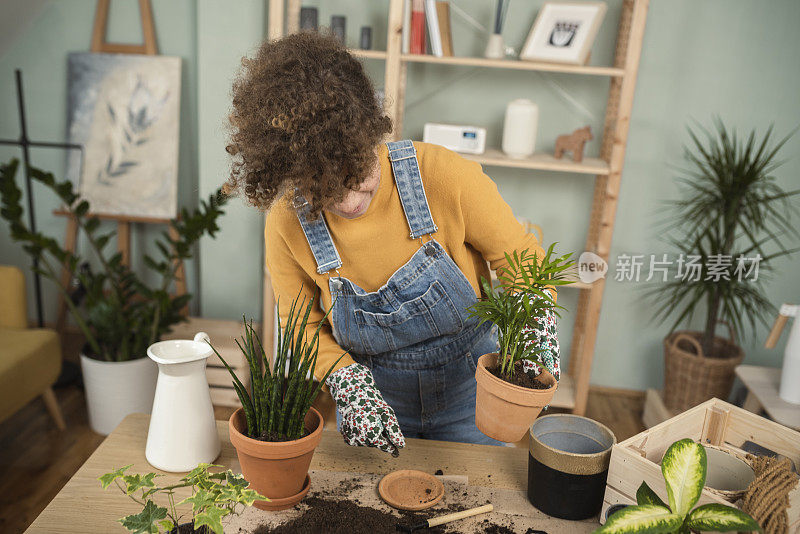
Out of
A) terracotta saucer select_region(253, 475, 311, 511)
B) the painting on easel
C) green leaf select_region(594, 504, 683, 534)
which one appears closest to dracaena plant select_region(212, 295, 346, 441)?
terracotta saucer select_region(253, 475, 311, 511)

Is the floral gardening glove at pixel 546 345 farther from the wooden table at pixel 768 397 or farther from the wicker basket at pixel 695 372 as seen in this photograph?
the wicker basket at pixel 695 372

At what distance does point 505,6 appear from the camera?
9.58 ft

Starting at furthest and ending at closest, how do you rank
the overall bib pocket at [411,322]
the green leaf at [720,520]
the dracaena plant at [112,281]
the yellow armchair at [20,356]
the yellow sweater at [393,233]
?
the dracaena plant at [112,281], the yellow armchair at [20,356], the overall bib pocket at [411,322], the yellow sweater at [393,233], the green leaf at [720,520]

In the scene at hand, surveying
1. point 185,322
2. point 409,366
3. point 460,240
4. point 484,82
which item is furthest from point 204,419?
point 484,82

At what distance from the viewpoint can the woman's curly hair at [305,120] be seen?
39.9 inches

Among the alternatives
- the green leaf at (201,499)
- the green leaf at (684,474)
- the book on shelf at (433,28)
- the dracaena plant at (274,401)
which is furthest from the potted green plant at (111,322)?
the green leaf at (684,474)

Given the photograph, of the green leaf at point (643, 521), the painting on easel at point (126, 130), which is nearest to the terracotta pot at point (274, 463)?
the green leaf at point (643, 521)

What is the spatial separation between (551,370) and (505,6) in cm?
225

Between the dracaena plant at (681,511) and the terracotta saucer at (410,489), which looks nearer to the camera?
the dracaena plant at (681,511)

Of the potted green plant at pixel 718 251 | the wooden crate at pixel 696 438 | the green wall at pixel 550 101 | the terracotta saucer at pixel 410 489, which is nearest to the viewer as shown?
the wooden crate at pixel 696 438

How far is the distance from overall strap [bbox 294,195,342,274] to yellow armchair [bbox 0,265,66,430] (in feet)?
5.47

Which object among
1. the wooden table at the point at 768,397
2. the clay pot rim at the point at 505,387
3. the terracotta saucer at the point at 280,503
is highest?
the clay pot rim at the point at 505,387

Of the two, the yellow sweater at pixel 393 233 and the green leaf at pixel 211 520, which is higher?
the yellow sweater at pixel 393 233

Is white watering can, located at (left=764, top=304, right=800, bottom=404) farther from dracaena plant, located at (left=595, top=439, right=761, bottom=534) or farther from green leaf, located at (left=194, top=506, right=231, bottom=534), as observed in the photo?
green leaf, located at (left=194, top=506, right=231, bottom=534)
